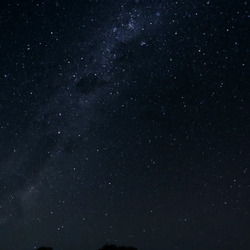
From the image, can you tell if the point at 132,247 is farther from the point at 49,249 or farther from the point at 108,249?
the point at 49,249

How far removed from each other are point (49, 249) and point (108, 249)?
10.2 feet

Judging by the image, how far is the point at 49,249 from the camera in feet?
30.7

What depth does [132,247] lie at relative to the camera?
8.80m

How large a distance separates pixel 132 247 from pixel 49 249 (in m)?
4.16

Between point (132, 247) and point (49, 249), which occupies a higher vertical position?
point (49, 249)

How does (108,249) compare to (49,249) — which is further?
(49,249)

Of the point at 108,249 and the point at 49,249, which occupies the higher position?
the point at 49,249

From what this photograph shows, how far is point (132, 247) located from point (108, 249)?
1118 millimetres

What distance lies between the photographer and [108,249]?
866 cm

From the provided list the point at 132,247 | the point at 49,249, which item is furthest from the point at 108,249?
the point at 49,249
